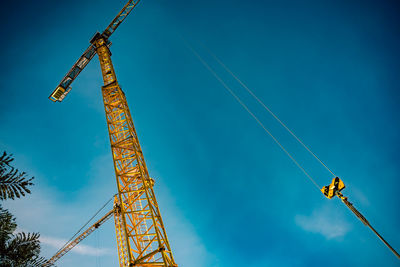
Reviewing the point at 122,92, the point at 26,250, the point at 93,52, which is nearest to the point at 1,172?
the point at 26,250

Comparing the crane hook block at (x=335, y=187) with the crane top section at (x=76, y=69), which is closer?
the crane hook block at (x=335, y=187)

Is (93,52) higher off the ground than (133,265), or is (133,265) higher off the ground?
(93,52)

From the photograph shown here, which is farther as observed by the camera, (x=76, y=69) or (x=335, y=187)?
(x=76, y=69)

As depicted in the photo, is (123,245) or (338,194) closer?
(338,194)

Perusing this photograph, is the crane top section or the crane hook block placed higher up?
the crane top section

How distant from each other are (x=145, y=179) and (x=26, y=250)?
257 inches

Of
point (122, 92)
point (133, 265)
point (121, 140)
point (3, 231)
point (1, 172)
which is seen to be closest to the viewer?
point (1, 172)

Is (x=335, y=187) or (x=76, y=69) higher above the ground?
(x=76, y=69)

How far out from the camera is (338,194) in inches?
258

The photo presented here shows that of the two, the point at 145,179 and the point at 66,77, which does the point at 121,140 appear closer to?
the point at 145,179

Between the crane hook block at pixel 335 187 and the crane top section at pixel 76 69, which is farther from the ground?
the crane top section at pixel 76 69

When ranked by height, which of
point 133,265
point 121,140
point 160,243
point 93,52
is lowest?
point 133,265

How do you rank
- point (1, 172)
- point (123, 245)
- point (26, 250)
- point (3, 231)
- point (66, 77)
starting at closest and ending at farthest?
point (1, 172), point (26, 250), point (3, 231), point (123, 245), point (66, 77)

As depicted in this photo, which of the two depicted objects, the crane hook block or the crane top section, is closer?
the crane hook block
